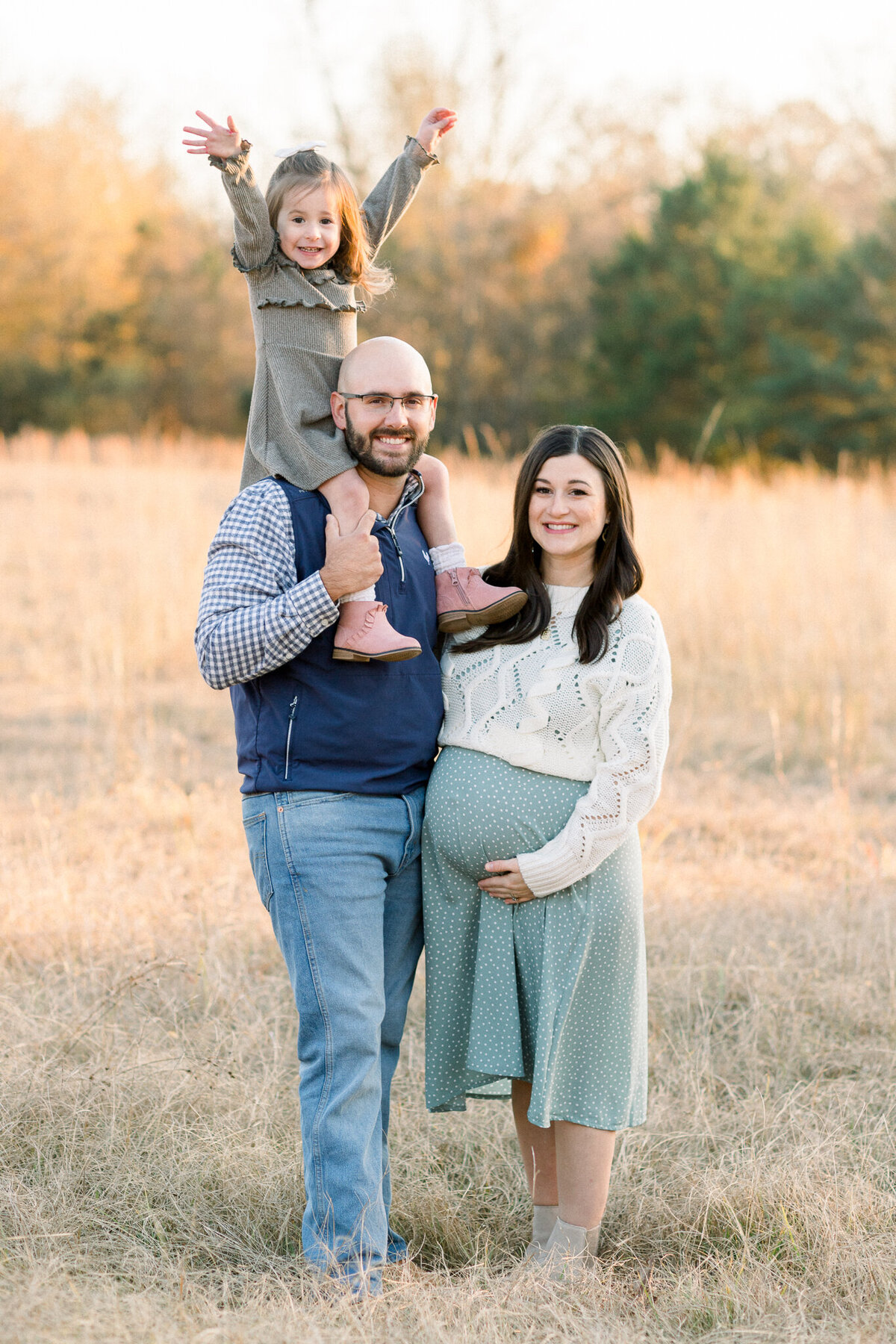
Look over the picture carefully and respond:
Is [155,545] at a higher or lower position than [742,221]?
lower

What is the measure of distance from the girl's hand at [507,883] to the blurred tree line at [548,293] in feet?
63.1

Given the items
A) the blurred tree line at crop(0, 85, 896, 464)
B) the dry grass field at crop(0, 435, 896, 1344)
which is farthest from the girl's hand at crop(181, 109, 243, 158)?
the blurred tree line at crop(0, 85, 896, 464)

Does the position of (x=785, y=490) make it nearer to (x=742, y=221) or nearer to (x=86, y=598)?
(x=86, y=598)

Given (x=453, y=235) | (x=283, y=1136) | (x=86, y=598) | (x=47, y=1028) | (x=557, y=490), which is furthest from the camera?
(x=453, y=235)

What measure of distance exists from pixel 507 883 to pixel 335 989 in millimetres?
414

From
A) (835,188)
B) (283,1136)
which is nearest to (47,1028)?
(283,1136)

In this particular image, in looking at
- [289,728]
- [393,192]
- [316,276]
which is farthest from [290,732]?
[393,192]

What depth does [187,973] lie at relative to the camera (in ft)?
12.9

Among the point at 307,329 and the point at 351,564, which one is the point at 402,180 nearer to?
the point at 307,329

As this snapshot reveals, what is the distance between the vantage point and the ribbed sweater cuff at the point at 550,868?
251 centimetres

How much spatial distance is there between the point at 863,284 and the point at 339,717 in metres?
20.7

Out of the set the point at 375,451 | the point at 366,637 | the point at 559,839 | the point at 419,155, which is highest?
the point at 419,155

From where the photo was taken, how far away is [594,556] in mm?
2764

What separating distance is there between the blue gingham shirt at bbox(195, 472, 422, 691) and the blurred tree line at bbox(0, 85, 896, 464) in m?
19.3
